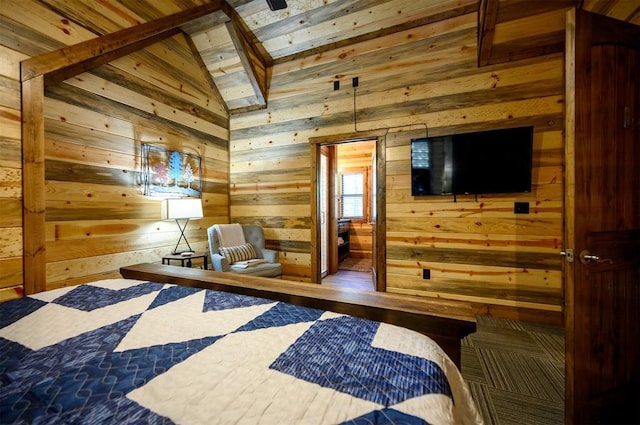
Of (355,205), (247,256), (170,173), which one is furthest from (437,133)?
(355,205)

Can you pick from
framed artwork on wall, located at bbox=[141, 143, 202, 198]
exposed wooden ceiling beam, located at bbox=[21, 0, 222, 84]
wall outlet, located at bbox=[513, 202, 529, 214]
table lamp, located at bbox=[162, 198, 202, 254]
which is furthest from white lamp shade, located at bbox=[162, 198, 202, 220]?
wall outlet, located at bbox=[513, 202, 529, 214]

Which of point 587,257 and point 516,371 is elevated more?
point 587,257

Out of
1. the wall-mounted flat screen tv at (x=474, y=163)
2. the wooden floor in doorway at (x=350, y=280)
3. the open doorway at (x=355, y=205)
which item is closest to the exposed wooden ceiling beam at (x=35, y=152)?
the wooden floor in doorway at (x=350, y=280)

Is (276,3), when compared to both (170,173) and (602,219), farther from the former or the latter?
(602,219)

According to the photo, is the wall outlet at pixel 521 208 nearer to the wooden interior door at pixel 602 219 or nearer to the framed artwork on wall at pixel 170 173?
the wooden interior door at pixel 602 219

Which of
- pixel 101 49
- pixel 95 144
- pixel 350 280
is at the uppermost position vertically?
pixel 101 49

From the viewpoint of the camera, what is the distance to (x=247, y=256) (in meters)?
3.62

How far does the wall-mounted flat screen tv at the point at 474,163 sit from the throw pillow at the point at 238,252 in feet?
7.41

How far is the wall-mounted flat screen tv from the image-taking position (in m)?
2.73

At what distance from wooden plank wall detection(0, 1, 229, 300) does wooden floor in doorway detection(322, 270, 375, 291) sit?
216cm

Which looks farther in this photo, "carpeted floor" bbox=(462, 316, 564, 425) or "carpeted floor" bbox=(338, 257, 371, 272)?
"carpeted floor" bbox=(338, 257, 371, 272)

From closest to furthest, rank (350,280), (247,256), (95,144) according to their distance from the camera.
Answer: (95,144) → (247,256) → (350,280)

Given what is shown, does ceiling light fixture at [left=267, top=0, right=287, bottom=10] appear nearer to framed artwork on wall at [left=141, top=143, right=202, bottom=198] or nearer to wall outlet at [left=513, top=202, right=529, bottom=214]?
framed artwork on wall at [left=141, top=143, right=202, bottom=198]

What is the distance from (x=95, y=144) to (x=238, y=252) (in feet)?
6.15
